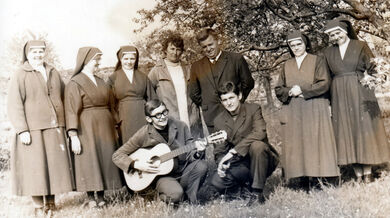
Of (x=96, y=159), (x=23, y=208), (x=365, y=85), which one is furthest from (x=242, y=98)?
(x=23, y=208)

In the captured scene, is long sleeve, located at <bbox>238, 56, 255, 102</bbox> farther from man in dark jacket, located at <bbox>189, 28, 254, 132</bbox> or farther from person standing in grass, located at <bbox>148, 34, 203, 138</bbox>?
person standing in grass, located at <bbox>148, 34, 203, 138</bbox>

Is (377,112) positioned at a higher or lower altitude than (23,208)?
higher

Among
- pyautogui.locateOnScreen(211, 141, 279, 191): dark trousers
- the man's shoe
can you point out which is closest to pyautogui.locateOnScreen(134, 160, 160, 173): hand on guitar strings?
pyautogui.locateOnScreen(211, 141, 279, 191): dark trousers

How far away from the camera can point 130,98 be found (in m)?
4.69

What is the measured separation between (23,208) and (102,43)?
1703 millimetres

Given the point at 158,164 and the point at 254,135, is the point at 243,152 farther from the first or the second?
the point at 158,164

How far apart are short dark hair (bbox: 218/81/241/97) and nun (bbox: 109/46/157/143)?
2.10 feet

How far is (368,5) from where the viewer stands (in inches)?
191

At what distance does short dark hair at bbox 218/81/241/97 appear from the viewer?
4633mm

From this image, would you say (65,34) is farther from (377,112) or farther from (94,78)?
(377,112)

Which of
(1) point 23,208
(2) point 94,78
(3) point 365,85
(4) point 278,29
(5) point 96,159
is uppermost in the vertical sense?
(4) point 278,29

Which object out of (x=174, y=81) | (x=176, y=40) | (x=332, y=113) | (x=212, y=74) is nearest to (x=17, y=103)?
(x=174, y=81)

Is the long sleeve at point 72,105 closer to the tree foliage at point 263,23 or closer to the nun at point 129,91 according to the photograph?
the nun at point 129,91

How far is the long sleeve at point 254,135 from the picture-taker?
4.47 metres
